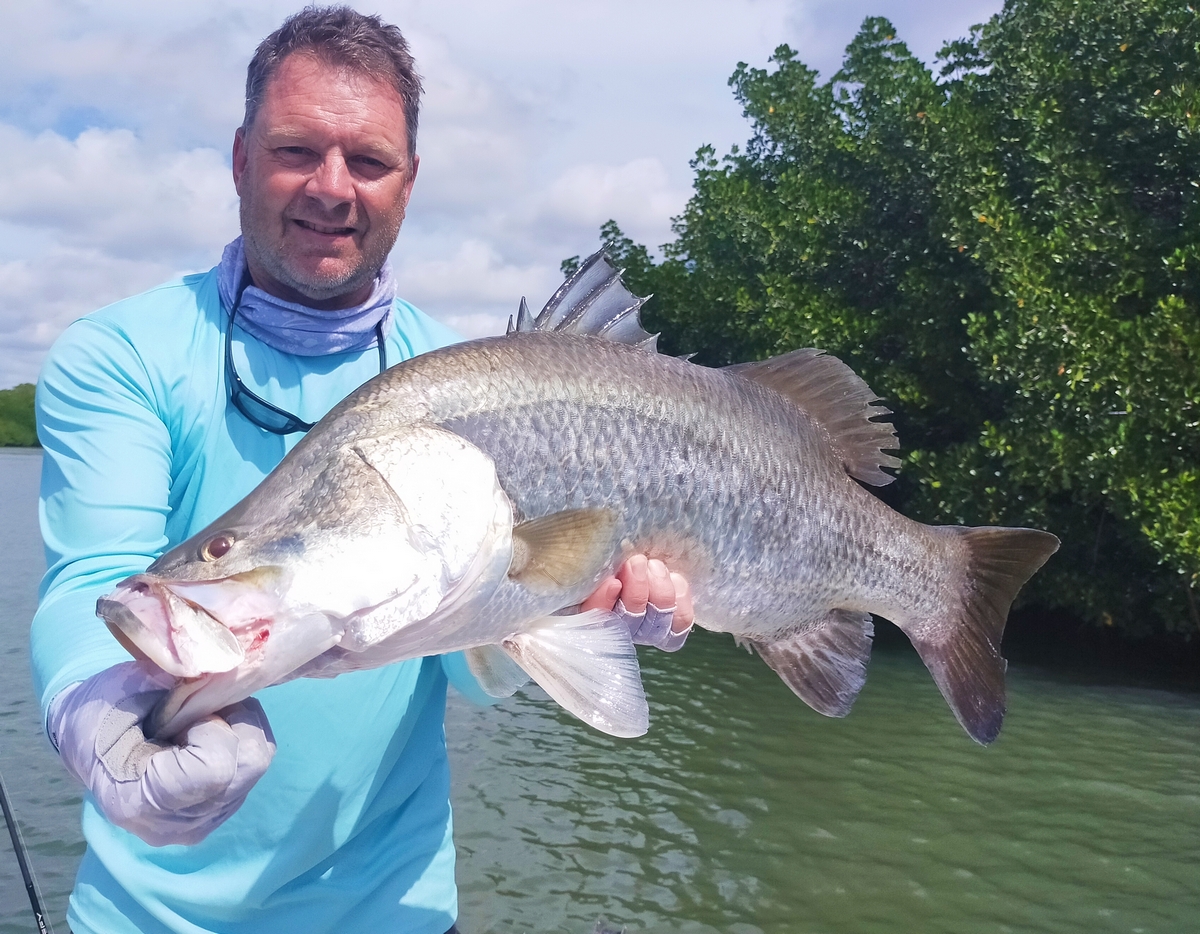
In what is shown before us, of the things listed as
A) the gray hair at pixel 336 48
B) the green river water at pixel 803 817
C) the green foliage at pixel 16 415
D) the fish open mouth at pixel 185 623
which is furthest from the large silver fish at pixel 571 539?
the green foliage at pixel 16 415

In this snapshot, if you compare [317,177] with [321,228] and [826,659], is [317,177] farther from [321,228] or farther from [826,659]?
[826,659]

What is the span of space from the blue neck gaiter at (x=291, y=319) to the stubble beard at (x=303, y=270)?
42 mm

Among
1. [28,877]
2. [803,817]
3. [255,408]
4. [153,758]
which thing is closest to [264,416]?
[255,408]

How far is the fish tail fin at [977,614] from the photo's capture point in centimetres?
279

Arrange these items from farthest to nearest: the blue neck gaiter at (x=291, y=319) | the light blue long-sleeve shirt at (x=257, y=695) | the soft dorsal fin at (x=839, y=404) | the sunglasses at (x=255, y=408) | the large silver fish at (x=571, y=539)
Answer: the soft dorsal fin at (x=839, y=404)
the blue neck gaiter at (x=291, y=319)
the sunglasses at (x=255, y=408)
the light blue long-sleeve shirt at (x=257, y=695)
the large silver fish at (x=571, y=539)

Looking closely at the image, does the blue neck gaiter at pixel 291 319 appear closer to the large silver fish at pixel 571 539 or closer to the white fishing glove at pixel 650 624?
the large silver fish at pixel 571 539

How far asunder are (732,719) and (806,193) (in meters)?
9.83

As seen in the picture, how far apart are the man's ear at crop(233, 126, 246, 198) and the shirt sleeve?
0.57m

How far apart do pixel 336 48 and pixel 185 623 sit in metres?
1.49

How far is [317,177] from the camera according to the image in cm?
225

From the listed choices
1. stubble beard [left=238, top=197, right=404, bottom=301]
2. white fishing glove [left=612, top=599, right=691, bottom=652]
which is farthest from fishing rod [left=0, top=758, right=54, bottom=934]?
white fishing glove [left=612, top=599, right=691, bottom=652]

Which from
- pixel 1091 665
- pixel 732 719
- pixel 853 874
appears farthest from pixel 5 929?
pixel 1091 665

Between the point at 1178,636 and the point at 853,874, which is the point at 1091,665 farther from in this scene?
the point at 853,874

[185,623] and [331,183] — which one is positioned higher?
[331,183]
